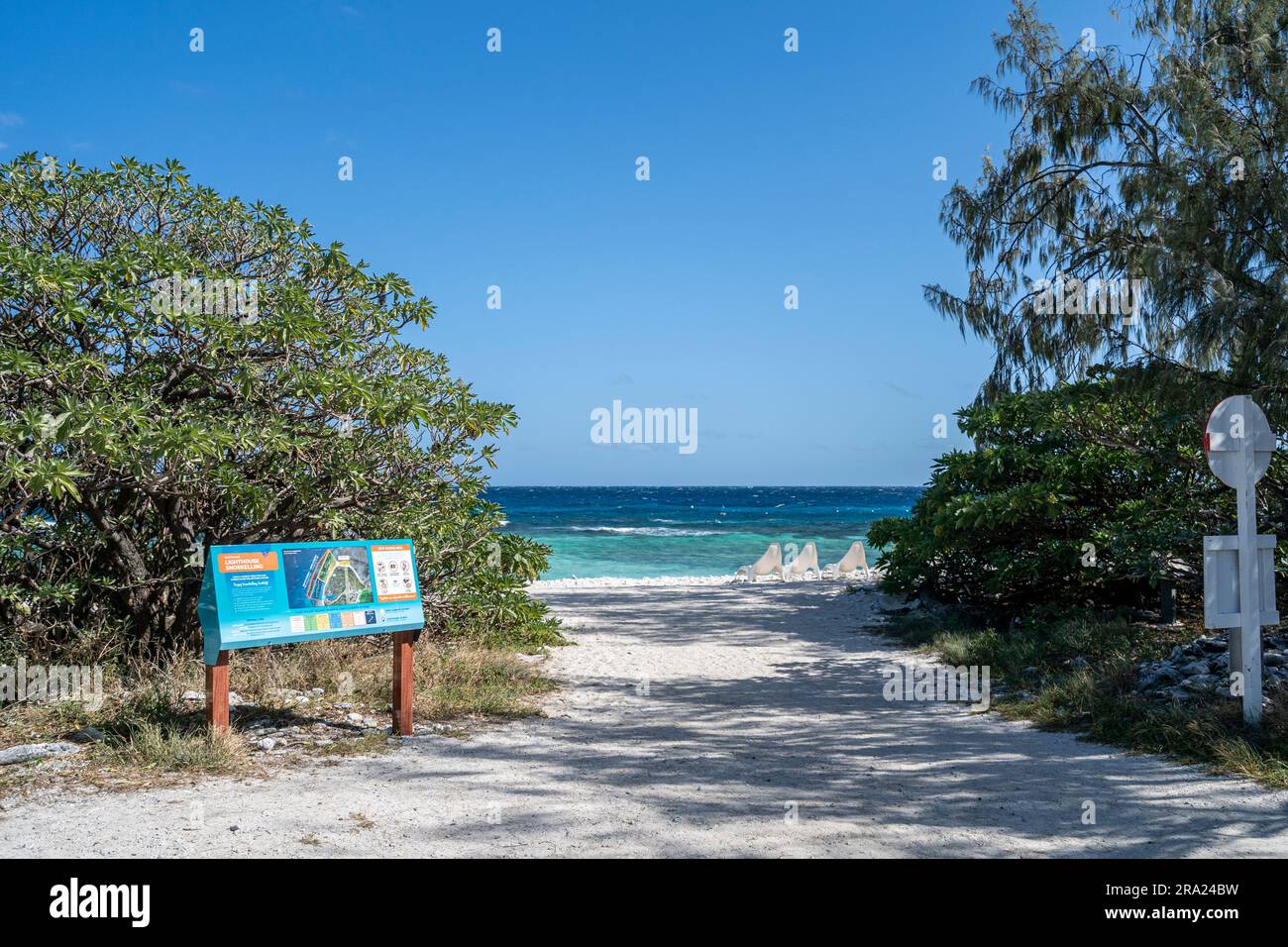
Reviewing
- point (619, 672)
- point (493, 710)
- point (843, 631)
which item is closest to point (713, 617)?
point (843, 631)

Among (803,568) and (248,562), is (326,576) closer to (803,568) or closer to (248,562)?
(248,562)

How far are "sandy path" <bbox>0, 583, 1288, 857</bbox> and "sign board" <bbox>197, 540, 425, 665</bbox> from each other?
95 centimetres

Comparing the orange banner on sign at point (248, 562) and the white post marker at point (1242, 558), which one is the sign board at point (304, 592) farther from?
the white post marker at point (1242, 558)

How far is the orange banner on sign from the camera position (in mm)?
6000

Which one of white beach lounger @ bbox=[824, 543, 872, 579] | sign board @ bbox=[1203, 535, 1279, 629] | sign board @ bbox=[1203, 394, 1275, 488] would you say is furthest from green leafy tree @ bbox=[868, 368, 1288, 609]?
white beach lounger @ bbox=[824, 543, 872, 579]

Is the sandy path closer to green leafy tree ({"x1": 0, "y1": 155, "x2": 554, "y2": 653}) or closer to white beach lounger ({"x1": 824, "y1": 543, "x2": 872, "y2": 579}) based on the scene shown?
green leafy tree ({"x1": 0, "y1": 155, "x2": 554, "y2": 653})

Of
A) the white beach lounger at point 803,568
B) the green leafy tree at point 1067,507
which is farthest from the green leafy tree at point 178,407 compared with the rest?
the white beach lounger at point 803,568

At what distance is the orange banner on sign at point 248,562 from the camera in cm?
600

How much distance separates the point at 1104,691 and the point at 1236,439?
2401 millimetres

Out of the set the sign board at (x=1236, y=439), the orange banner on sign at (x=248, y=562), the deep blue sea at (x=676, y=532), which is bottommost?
the deep blue sea at (x=676, y=532)

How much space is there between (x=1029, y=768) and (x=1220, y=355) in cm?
405

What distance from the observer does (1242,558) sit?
6.49 m

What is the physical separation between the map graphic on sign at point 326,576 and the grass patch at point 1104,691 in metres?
5.47

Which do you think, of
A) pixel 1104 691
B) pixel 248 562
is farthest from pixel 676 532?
pixel 248 562
